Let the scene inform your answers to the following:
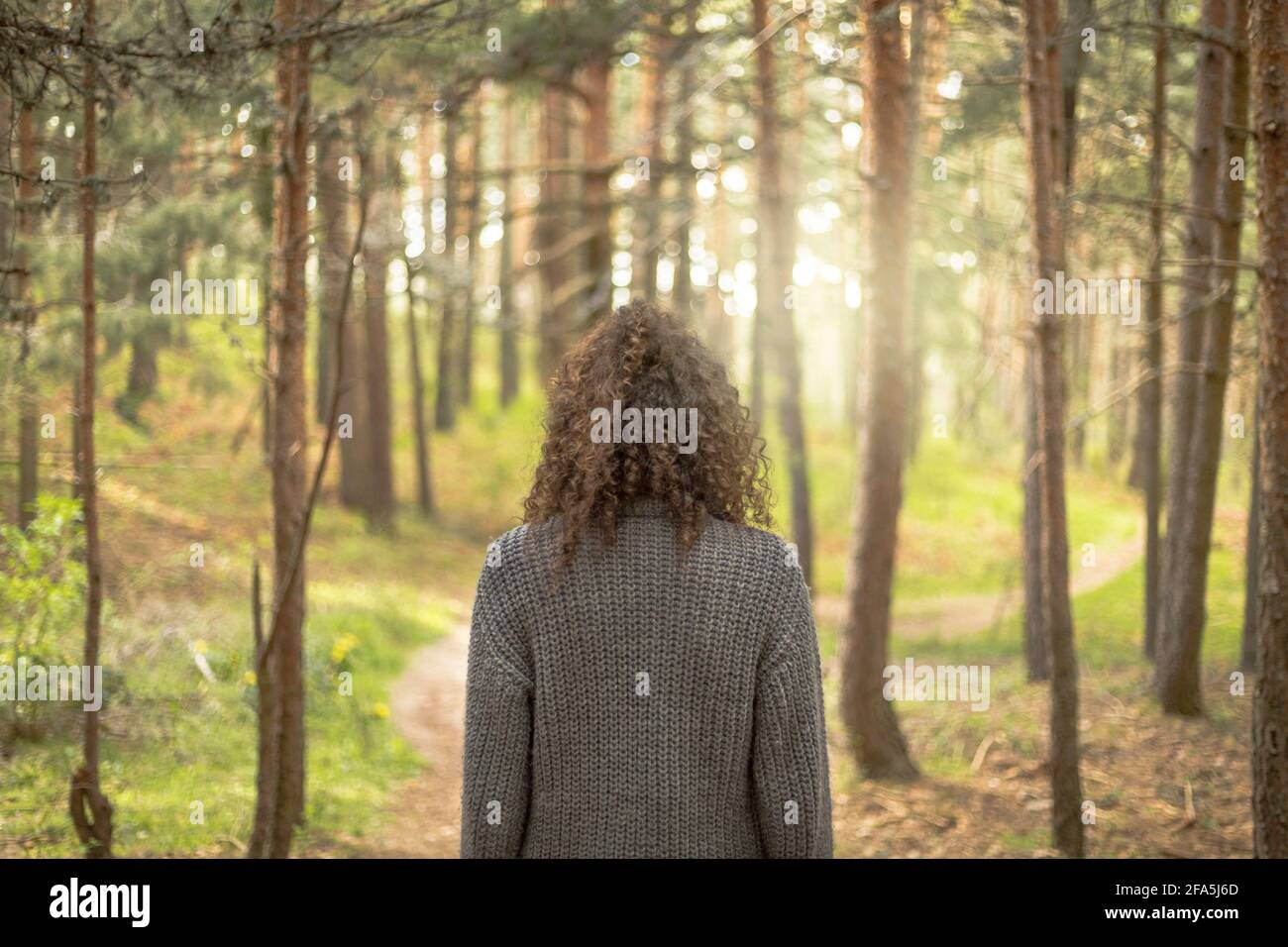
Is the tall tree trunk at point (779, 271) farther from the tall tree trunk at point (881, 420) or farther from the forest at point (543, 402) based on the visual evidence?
the tall tree trunk at point (881, 420)

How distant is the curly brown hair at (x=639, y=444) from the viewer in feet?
8.89

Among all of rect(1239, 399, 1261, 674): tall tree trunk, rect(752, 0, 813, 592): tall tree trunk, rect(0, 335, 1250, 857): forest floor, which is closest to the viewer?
rect(0, 335, 1250, 857): forest floor

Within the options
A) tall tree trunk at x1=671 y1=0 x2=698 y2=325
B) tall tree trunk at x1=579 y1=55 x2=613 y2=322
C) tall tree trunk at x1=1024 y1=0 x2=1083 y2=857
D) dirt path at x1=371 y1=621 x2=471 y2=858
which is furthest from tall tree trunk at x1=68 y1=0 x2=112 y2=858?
tall tree trunk at x1=579 y1=55 x2=613 y2=322

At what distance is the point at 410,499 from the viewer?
21.9 m

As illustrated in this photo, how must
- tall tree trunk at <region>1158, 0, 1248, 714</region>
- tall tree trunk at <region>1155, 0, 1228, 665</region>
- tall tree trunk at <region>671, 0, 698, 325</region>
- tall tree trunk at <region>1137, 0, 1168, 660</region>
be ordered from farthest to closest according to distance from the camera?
tall tree trunk at <region>671, 0, 698, 325</region> → tall tree trunk at <region>1137, 0, 1168, 660</region> → tall tree trunk at <region>1155, 0, 1228, 665</region> → tall tree trunk at <region>1158, 0, 1248, 714</region>

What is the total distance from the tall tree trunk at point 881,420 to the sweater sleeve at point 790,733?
6.29 meters

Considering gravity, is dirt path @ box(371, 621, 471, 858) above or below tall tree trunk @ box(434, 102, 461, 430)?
below

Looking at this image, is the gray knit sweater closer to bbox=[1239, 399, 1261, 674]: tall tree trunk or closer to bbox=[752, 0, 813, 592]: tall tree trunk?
bbox=[1239, 399, 1261, 674]: tall tree trunk

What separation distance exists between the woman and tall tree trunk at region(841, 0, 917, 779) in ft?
20.6

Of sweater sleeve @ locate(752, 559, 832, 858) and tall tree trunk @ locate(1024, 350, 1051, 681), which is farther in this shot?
tall tree trunk @ locate(1024, 350, 1051, 681)

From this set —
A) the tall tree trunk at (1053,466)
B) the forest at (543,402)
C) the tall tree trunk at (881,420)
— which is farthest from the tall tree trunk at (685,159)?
the tall tree trunk at (1053,466)

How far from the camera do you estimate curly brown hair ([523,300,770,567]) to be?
2711 millimetres
